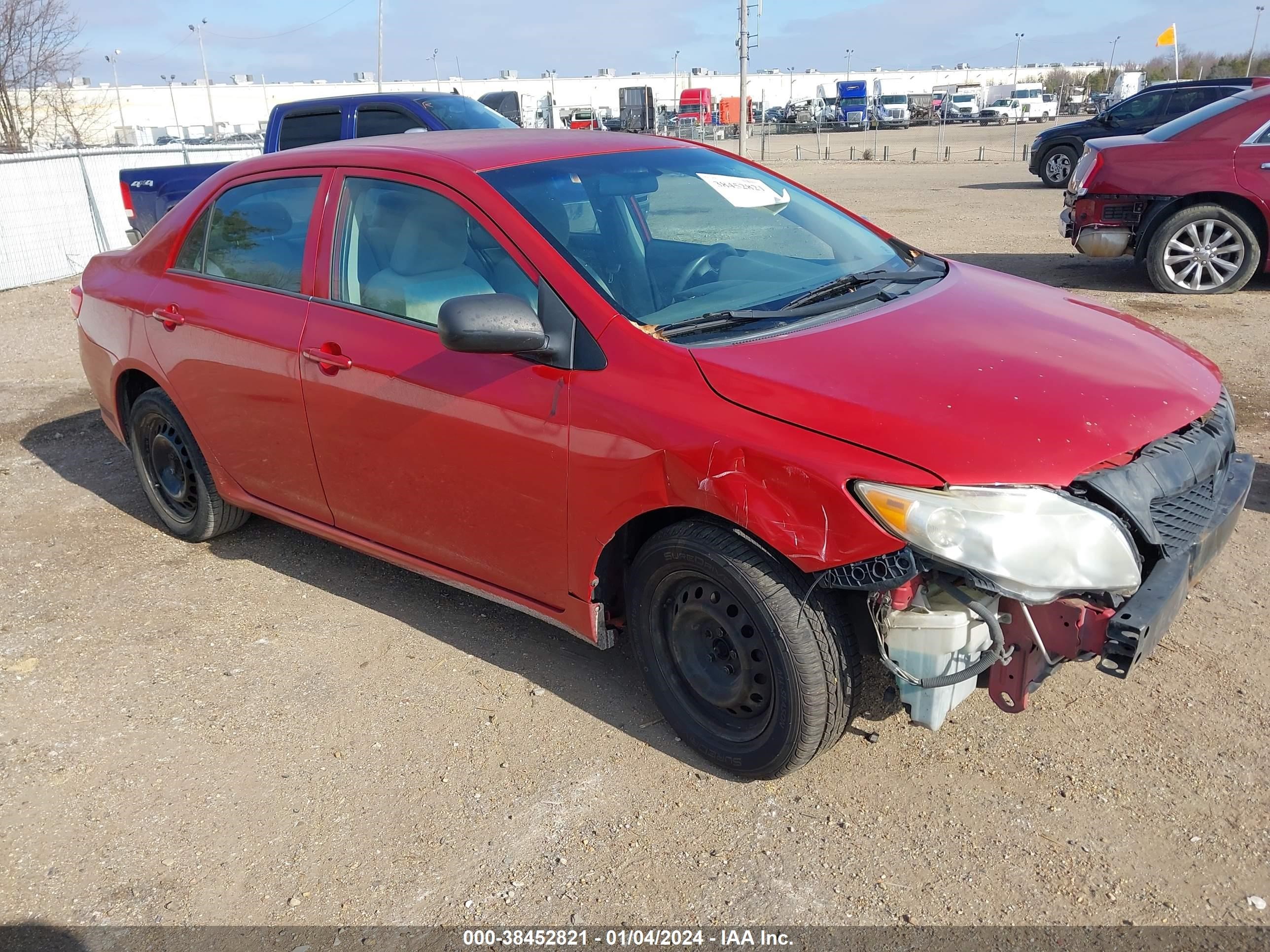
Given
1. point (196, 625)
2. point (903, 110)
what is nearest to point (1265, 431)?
point (196, 625)

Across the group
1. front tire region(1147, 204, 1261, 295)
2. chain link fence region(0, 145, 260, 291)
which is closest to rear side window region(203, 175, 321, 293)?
front tire region(1147, 204, 1261, 295)

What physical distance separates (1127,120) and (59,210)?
16937 mm

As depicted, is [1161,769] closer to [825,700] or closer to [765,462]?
[825,700]

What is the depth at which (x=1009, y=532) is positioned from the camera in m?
2.44

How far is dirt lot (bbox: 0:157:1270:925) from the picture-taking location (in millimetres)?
2639

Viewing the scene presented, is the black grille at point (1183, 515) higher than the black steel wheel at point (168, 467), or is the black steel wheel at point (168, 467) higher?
the black grille at point (1183, 515)

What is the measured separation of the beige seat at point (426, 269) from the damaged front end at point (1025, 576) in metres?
1.65

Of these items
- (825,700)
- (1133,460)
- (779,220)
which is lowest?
(825,700)

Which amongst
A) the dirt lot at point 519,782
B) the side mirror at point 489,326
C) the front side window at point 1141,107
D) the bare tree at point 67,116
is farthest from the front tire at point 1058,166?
the bare tree at point 67,116

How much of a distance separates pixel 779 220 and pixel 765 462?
160 cm

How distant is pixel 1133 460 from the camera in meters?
2.66

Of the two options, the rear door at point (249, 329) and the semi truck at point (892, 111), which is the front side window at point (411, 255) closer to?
the rear door at point (249, 329)

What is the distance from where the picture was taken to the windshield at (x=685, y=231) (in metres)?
3.24

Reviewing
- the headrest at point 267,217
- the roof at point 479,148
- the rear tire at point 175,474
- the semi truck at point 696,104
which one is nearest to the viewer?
the roof at point 479,148
